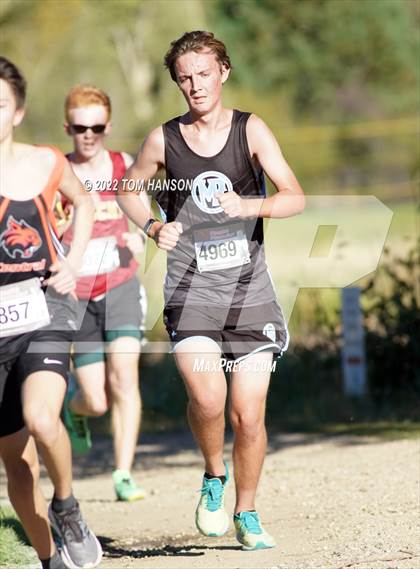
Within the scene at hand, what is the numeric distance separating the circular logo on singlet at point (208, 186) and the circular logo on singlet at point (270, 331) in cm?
63

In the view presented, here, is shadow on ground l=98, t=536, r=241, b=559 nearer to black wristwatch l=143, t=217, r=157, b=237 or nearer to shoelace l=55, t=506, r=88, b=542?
shoelace l=55, t=506, r=88, b=542

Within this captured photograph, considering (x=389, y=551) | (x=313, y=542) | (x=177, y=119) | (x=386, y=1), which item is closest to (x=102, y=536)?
(x=313, y=542)

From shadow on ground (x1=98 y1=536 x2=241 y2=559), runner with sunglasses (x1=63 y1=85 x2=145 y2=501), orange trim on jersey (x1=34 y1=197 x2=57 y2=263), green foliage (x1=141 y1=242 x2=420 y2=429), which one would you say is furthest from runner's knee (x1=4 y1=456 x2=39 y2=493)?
green foliage (x1=141 y1=242 x2=420 y2=429)

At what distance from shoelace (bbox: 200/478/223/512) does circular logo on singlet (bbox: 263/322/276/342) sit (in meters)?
0.74

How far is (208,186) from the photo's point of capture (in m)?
5.62

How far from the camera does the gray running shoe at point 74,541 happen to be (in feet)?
17.4

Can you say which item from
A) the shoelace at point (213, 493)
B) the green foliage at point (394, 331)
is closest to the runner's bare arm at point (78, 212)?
the shoelace at point (213, 493)

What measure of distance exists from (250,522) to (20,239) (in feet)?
5.92

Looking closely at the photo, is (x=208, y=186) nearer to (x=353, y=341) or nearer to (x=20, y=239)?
(x=20, y=239)

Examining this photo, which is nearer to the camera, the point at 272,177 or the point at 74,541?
the point at 74,541

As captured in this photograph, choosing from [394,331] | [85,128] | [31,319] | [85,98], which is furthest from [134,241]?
[394,331]

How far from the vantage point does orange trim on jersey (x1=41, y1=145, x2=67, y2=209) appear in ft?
16.8

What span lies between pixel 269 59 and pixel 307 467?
4155 centimetres

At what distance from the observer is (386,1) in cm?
4294
